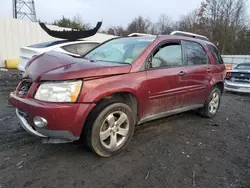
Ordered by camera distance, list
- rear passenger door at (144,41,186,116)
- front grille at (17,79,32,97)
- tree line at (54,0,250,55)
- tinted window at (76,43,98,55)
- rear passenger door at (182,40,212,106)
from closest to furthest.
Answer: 1. front grille at (17,79,32,97)
2. rear passenger door at (144,41,186,116)
3. rear passenger door at (182,40,212,106)
4. tinted window at (76,43,98,55)
5. tree line at (54,0,250,55)

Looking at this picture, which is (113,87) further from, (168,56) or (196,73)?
(196,73)

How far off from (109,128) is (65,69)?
963 millimetres

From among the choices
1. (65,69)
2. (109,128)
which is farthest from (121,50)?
(109,128)

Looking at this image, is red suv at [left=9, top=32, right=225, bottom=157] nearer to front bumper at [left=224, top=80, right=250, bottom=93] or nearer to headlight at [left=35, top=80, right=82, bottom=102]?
headlight at [left=35, top=80, right=82, bottom=102]

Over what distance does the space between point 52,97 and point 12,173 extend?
39.3 inches

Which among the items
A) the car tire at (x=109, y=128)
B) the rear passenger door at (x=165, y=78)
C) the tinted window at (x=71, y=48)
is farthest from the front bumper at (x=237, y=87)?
the car tire at (x=109, y=128)

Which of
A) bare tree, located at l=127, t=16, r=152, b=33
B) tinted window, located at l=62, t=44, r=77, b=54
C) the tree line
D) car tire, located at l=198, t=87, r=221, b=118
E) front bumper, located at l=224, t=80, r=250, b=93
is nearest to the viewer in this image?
car tire, located at l=198, t=87, r=221, b=118

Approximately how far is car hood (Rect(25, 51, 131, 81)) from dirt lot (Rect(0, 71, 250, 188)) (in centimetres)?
108

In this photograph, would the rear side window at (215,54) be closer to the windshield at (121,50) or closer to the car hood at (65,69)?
the windshield at (121,50)

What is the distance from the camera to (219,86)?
5.05 metres

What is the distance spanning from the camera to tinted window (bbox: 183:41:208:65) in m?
4.06

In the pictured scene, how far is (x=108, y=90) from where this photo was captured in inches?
108

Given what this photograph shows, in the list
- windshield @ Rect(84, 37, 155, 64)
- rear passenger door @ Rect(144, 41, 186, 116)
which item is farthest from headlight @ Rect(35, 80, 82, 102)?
rear passenger door @ Rect(144, 41, 186, 116)

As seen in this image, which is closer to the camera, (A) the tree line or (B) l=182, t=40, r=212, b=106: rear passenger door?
(B) l=182, t=40, r=212, b=106: rear passenger door
